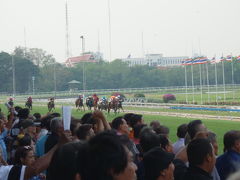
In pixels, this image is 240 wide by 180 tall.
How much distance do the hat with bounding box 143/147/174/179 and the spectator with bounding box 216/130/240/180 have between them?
1.19 m

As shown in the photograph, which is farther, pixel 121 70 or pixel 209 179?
pixel 121 70

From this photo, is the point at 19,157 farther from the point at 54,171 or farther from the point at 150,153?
the point at 54,171

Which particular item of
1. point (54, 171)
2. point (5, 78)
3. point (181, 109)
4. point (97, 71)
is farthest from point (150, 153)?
point (97, 71)

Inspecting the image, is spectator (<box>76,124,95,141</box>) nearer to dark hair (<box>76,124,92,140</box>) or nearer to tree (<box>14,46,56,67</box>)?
dark hair (<box>76,124,92,140</box>)

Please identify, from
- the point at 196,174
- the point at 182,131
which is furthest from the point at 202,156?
the point at 182,131

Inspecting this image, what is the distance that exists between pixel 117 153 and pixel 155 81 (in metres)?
87.6

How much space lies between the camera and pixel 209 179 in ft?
13.7

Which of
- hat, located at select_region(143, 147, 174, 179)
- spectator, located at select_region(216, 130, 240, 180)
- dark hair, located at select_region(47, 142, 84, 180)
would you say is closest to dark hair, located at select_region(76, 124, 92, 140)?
Answer: hat, located at select_region(143, 147, 174, 179)

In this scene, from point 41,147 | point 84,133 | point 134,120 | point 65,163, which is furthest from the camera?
point 134,120

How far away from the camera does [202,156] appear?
4.32 metres

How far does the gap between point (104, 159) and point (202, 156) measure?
1.70m

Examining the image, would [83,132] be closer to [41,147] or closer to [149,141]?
[149,141]

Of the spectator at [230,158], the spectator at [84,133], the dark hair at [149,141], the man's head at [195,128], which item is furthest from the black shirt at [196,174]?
the man's head at [195,128]

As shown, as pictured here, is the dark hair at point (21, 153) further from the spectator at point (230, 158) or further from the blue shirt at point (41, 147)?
the spectator at point (230, 158)
